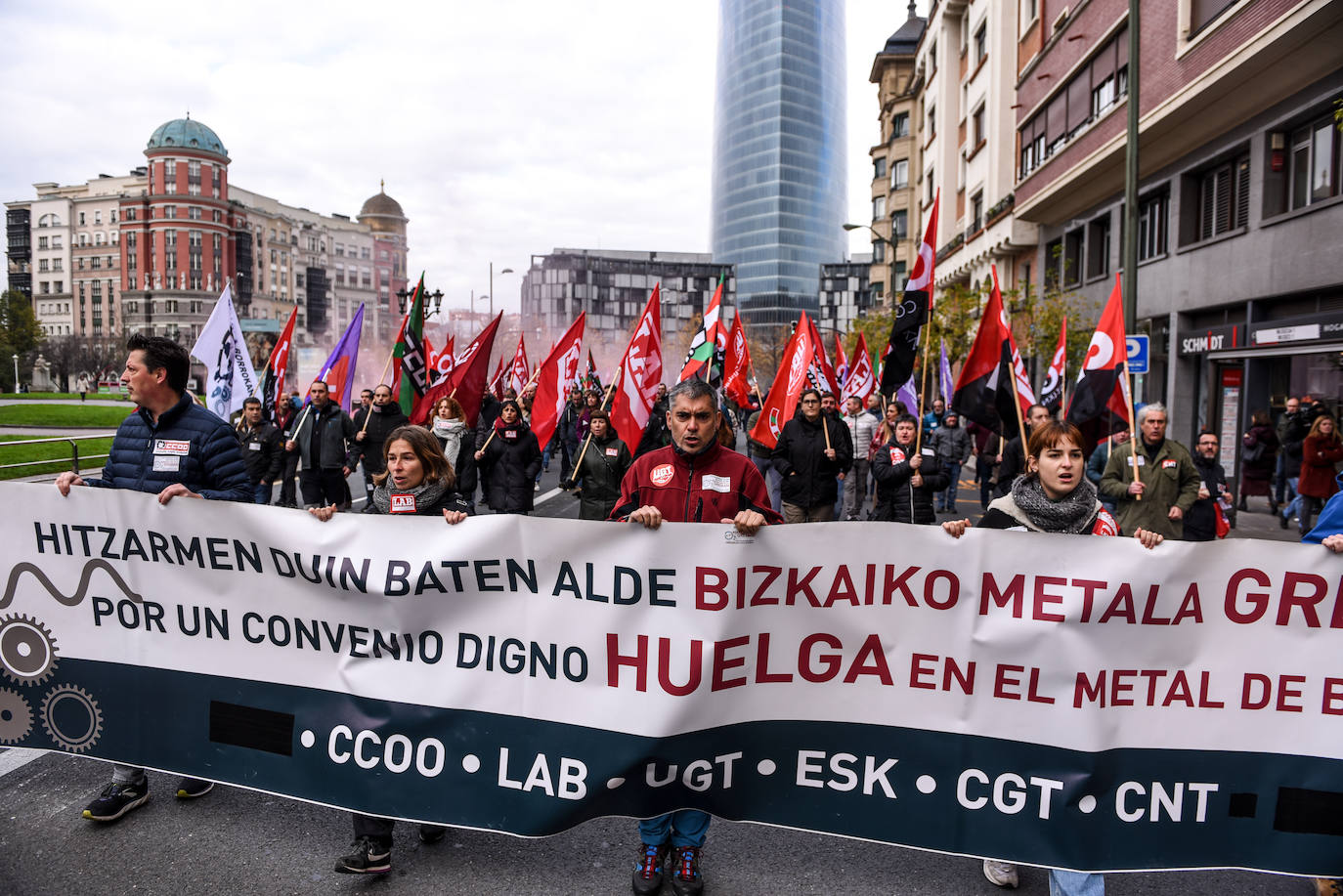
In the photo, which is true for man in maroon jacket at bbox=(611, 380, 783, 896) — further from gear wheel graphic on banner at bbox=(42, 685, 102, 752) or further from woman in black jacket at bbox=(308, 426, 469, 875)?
gear wheel graphic on banner at bbox=(42, 685, 102, 752)

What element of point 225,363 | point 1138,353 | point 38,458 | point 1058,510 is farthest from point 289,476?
point 1138,353

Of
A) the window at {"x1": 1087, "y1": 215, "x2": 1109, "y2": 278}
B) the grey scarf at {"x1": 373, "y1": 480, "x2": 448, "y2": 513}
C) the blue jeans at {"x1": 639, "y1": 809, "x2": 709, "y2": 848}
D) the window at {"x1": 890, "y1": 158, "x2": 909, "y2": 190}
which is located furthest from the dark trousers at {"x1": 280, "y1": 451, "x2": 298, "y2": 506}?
the window at {"x1": 890, "y1": 158, "x2": 909, "y2": 190}

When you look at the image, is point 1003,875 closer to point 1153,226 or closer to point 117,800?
point 117,800

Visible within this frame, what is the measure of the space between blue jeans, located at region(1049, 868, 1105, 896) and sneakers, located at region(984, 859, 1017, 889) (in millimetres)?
240

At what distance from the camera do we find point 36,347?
253 ft

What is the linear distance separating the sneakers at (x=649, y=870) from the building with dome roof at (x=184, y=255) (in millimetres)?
98661

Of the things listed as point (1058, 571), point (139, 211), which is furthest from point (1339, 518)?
point (139, 211)

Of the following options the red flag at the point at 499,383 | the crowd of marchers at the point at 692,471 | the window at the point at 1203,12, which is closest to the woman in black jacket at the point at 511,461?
the crowd of marchers at the point at 692,471

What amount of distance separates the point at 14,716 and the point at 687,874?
9.64ft

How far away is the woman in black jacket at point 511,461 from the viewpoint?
9320 millimetres

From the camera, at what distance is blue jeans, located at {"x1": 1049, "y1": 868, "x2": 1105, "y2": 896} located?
296 centimetres

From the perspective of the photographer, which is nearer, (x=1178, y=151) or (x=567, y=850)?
(x=567, y=850)

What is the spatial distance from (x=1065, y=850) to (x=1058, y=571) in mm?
934

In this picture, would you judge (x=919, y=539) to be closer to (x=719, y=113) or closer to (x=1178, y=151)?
(x=1178, y=151)
